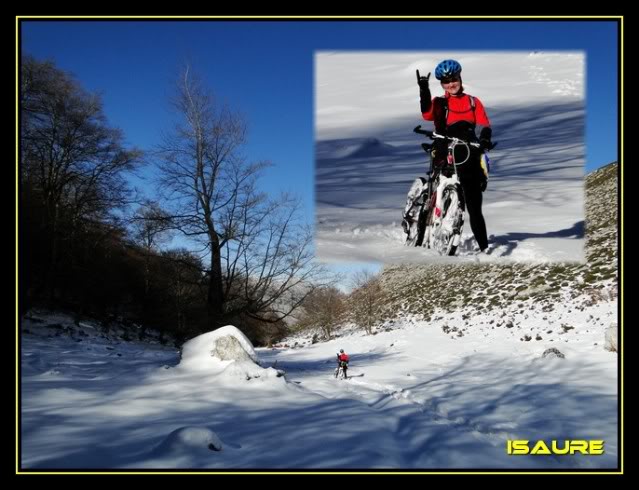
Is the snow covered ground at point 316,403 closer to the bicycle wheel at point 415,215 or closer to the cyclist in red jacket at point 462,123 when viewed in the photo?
the bicycle wheel at point 415,215

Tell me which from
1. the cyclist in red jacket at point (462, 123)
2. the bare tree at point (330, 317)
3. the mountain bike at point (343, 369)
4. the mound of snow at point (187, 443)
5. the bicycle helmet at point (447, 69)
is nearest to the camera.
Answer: the mound of snow at point (187, 443)

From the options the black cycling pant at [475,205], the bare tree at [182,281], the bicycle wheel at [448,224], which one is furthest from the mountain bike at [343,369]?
the black cycling pant at [475,205]

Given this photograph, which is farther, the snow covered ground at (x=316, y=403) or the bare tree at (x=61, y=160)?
the bare tree at (x=61, y=160)

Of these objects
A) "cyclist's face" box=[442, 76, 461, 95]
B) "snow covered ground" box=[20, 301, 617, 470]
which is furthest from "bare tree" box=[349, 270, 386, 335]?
"cyclist's face" box=[442, 76, 461, 95]

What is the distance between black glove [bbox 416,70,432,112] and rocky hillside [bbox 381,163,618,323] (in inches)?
78.7

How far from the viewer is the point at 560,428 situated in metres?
4.28

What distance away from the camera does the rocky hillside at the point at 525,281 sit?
15.8 feet

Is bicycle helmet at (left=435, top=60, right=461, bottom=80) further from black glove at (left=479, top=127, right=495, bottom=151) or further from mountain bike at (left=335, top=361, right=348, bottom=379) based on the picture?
mountain bike at (left=335, top=361, right=348, bottom=379)

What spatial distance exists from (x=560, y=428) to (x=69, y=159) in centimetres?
1066

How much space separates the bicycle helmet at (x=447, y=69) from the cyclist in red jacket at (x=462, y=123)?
0.09ft

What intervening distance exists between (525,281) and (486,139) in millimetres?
5905

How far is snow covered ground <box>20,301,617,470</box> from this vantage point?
317 cm

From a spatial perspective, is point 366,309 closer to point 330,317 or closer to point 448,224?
point 330,317

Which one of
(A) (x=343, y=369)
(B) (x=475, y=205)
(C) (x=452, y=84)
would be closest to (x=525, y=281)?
(A) (x=343, y=369)
